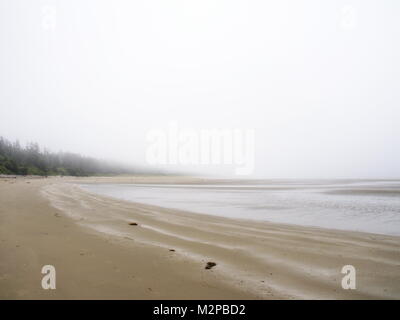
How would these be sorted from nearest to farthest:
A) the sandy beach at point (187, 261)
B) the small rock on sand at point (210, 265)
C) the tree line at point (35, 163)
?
the sandy beach at point (187, 261), the small rock on sand at point (210, 265), the tree line at point (35, 163)

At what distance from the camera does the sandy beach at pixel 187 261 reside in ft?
11.9

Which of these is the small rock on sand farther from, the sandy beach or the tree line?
the tree line

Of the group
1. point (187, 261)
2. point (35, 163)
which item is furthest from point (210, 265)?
point (35, 163)

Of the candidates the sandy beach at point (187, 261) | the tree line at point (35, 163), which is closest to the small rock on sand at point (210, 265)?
the sandy beach at point (187, 261)

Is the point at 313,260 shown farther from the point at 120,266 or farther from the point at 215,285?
the point at 120,266

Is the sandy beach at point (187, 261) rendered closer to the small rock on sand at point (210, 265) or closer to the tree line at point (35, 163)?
the small rock on sand at point (210, 265)

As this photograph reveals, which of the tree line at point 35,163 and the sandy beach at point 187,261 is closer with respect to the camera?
the sandy beach at point 187,261

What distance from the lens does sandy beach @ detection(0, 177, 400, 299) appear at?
363 cm

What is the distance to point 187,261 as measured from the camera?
5.00m

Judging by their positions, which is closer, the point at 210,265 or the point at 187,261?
the point at 210,265

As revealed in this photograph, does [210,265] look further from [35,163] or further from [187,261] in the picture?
[35,163]

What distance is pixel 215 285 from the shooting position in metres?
3.85

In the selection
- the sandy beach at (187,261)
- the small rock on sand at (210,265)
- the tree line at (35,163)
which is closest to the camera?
the sandy beach at (187,261)
